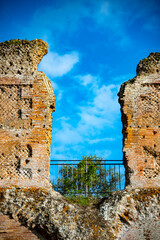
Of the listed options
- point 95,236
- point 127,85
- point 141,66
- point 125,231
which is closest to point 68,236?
point 95,236

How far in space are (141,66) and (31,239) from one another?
5108mm

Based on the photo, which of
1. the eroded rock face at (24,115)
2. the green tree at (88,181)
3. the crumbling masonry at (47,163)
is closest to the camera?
the crumbling masonry at (47,163)

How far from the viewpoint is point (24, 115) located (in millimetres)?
7668

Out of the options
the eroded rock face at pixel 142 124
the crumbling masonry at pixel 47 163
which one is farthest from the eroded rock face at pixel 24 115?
the eroded rock face at pixel 142 124

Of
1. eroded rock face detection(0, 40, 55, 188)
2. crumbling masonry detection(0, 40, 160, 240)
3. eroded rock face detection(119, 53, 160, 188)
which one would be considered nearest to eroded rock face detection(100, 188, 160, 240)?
crumbling masonry detection(0, 40, 160, 240)

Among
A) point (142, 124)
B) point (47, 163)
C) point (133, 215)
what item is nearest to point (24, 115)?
point (47, 163)

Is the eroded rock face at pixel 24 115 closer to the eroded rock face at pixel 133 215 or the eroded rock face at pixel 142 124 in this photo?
the eroded rock face at pixel 133 215

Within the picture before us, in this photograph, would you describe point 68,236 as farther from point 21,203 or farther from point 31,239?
point 21,203

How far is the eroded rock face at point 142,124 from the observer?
734cm

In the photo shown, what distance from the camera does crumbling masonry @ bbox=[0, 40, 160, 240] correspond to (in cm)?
655

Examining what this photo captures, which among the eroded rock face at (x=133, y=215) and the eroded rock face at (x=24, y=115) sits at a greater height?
the eroded rock face at (x=24, y=115)

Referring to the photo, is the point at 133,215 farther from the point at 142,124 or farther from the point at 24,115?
the point at 24,115

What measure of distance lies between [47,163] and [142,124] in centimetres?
256

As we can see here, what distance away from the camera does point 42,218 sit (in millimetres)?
6488
